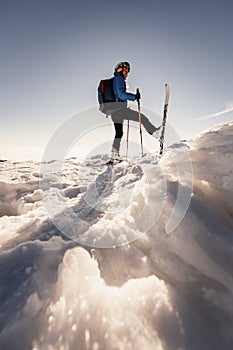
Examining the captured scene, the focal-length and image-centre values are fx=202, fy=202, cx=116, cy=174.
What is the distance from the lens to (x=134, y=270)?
1777 millimetres

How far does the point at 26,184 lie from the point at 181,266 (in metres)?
4.58

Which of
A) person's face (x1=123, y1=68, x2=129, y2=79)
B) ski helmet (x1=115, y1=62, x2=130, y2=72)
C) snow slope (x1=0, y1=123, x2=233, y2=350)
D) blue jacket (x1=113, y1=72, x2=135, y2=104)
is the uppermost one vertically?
ski helmet (x1=115, y1=62, x2=130, y2=72)

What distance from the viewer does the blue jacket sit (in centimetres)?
714

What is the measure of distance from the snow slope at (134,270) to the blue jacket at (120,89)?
4.78 m

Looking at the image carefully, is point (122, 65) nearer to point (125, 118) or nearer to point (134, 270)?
Result: point (125, 118)

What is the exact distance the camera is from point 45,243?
206cm

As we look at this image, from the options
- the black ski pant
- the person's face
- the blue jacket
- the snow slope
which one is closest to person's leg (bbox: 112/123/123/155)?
the black ski pant

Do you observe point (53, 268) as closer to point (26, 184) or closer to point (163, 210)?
point (163, 210)

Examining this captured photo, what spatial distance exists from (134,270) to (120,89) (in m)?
6.65

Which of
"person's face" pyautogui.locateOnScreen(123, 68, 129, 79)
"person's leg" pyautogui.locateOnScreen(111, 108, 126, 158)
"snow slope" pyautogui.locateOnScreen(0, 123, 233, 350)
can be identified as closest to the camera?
"snow slope" pyautogui.locateOnScreen(0, 123, 233, 350)

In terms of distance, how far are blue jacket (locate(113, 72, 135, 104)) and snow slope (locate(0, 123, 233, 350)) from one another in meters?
4.78

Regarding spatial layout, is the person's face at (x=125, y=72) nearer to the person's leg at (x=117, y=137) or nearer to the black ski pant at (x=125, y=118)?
the black ski pant at (x=125, y=118)

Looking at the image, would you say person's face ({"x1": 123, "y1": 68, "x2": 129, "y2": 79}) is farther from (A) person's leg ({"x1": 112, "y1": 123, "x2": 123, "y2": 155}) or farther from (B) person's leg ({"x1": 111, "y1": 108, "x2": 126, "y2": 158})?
(A) person's leg ({"x1": 112, "y1": 123, "x2": 123, "y2": 155})

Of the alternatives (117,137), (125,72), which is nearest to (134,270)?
(117,137)
